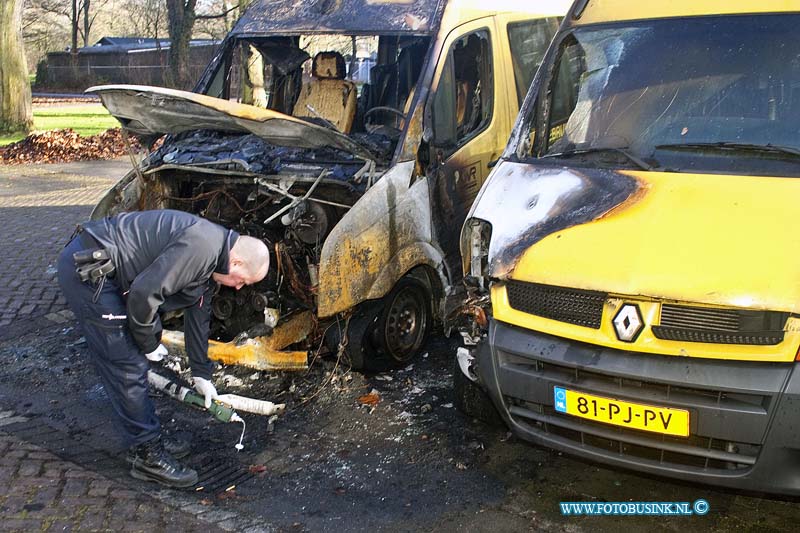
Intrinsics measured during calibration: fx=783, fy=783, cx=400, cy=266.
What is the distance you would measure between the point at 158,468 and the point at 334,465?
0.92 meters

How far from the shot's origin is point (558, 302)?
348 cm

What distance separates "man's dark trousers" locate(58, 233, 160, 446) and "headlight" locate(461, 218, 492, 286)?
1.77m

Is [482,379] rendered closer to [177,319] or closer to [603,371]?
[603,371]

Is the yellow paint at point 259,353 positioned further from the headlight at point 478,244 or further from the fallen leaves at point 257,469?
the headlight at point 478,244

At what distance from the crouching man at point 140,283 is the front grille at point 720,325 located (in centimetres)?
199

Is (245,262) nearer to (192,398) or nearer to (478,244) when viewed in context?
(192,398)

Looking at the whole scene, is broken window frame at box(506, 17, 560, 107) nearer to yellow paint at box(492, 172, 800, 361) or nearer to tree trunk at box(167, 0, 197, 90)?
yellow paint at box(492, 172, 800, 361)

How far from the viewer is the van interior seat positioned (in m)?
6.46

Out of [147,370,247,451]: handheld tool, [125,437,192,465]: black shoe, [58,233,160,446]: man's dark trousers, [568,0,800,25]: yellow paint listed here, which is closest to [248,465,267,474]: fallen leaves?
[147,370,247,451]: handheld tool

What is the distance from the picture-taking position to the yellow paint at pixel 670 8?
4.09 meters

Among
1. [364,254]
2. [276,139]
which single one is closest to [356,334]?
[364,254]

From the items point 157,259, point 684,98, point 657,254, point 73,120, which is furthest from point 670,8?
point 73,120

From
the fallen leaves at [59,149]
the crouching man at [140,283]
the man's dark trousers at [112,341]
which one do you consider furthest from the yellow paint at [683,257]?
the fallen leaves at [59,149]

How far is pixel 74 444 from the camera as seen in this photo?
4.50 meters
